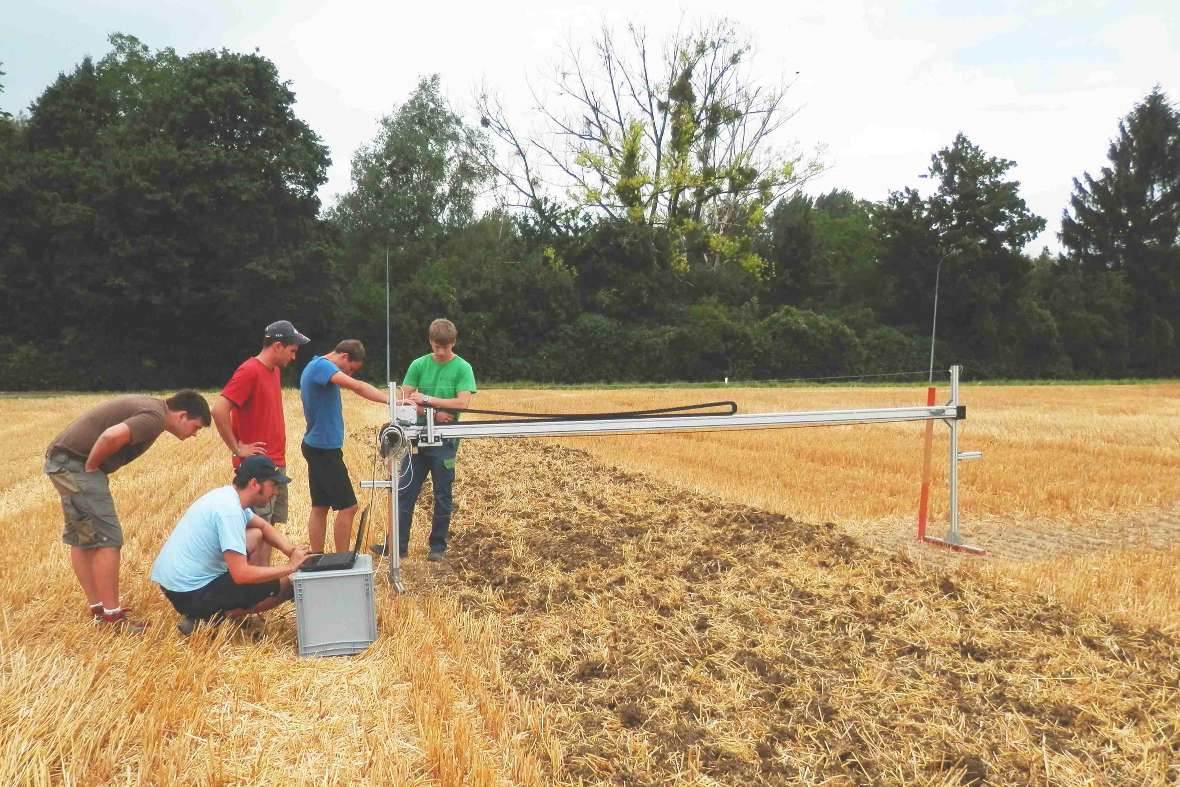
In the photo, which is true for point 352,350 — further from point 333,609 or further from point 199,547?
point 333,609

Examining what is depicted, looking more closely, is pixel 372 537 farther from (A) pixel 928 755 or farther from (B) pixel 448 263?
(B) pixel 448 263

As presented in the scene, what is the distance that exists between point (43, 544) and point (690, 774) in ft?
20.5

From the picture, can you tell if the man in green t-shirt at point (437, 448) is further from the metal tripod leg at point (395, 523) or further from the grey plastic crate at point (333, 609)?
the grey plastic crate at point (333, 609)

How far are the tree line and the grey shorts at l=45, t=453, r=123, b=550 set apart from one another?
29384 millimetres

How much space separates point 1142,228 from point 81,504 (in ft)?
201

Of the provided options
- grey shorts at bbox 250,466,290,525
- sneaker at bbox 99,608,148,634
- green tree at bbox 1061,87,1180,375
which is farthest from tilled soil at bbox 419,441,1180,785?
green tree at bbox 1061,87,1180,375

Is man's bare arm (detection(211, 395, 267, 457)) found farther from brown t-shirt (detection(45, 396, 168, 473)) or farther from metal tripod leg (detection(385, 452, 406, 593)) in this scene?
metal tripod leg (detection(385, 452, 406, 593))

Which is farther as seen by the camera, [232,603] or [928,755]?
[232,603]

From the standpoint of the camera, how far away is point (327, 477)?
635 centimetres

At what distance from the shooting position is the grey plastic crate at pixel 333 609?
15.8 feet

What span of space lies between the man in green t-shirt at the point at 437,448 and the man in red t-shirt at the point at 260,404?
1091 mm

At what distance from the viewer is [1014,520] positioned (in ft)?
30.3

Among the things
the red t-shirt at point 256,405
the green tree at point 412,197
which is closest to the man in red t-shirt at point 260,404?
the red t-shirt at point 256,405

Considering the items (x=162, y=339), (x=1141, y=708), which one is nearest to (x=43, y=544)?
(x=1141, y=708)
